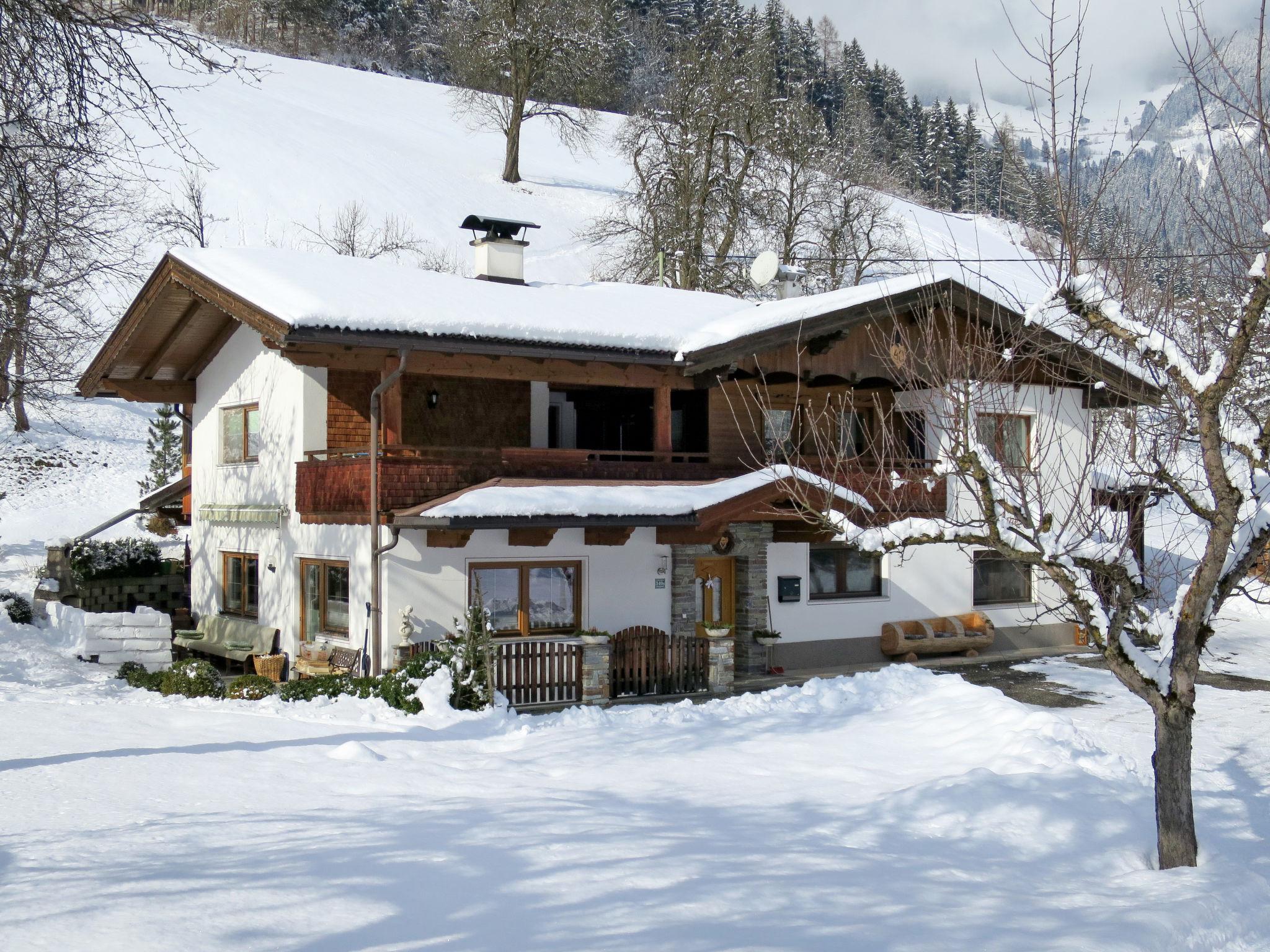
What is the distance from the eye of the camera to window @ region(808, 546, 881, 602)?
20.8 m

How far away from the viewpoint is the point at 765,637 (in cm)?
1958

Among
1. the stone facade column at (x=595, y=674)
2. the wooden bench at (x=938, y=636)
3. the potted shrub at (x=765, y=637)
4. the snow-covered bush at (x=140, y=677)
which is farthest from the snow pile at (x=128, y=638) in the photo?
the wooden bench at (x=938, y=636)

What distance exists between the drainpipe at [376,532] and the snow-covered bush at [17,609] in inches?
317

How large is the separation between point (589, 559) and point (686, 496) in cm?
187

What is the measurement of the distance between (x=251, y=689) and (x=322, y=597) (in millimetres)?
3060

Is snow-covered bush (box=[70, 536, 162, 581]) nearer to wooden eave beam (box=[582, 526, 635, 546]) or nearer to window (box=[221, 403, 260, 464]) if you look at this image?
window (box=[221, 403, 260, 464])

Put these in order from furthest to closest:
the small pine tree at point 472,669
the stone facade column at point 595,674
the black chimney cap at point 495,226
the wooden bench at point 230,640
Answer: the black chimney cap at point 495,226 < the wooden bench at point 230,640 < the stone facade column at point 595,674 < the small pine tree at point 472,669

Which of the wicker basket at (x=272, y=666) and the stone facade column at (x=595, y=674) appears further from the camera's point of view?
the wicker basket at (x=272, y=666)

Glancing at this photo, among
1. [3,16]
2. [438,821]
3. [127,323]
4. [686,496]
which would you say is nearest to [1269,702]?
[686,496]

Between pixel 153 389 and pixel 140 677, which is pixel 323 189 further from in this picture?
pixel 140 677

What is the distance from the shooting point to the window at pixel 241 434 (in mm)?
20078

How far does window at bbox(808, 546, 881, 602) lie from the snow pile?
10.4 metres

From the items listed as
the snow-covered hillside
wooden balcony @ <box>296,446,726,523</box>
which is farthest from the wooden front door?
the snow-covered hillside

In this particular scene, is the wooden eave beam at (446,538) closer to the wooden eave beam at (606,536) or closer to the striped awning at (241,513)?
the wooden eave beam at (606,536)
